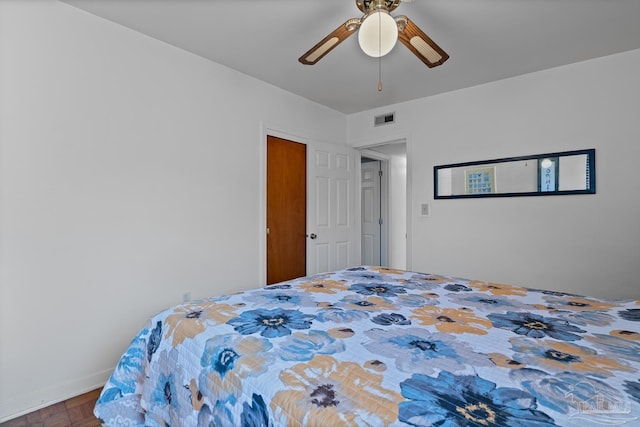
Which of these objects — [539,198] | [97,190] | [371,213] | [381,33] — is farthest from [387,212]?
[97,190]

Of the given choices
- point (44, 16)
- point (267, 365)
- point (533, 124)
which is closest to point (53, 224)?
point (44, 16)

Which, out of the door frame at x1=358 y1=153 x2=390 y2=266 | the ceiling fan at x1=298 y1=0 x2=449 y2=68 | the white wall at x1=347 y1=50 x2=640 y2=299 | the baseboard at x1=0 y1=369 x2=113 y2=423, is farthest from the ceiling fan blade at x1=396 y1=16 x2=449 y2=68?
the door frame at x1=358 y1=153 x2=390 y2=266

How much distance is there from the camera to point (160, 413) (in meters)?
1.21

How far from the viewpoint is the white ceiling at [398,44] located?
2035 mm

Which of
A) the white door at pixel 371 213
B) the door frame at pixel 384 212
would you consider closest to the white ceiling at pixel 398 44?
the door frame at pixel 384 212

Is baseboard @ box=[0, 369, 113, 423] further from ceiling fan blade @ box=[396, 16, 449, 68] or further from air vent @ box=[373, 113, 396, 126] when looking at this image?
air vent @ box=[373, 113, 396, 126]

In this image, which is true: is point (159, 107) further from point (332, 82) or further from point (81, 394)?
point (81, 394)

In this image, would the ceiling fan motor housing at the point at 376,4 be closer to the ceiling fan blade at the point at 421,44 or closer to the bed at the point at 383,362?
the ceiling fan blade at the point at 421,44

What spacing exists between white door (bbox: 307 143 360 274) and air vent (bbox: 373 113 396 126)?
1.54ft

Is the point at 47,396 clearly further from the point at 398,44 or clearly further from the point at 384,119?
the point at 384,119

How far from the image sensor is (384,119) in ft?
12.9

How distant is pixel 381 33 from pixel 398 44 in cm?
96

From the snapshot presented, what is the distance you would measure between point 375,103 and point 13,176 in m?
3.29

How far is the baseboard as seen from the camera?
5.99 feet
